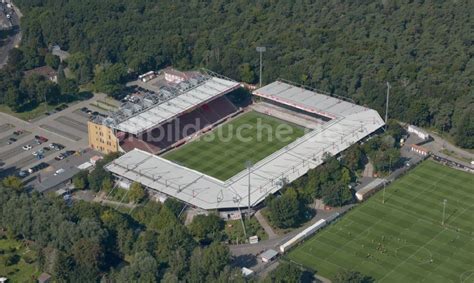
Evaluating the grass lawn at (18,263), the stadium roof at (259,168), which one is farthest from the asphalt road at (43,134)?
the grass lawn at (18,263)

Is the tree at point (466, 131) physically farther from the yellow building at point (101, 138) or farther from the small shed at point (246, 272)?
the yellow building at point (101, 138)

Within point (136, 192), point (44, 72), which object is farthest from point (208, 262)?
point (44, 72)

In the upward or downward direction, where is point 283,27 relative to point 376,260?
upward

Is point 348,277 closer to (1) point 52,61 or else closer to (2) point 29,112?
(2) point 29,112

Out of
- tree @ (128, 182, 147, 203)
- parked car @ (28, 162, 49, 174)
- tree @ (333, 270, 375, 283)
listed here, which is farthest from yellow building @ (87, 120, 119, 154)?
tree @ (333, 270, 375, 283)

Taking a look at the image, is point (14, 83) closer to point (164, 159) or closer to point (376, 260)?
point (164, 159)

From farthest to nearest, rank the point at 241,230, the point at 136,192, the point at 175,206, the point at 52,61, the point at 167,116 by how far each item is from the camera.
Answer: the point at 52,61
the point at 167,116
the point at 136,192
the point at 175,206
the point at 241,230

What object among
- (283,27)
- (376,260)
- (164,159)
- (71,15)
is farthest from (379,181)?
(71,15)
